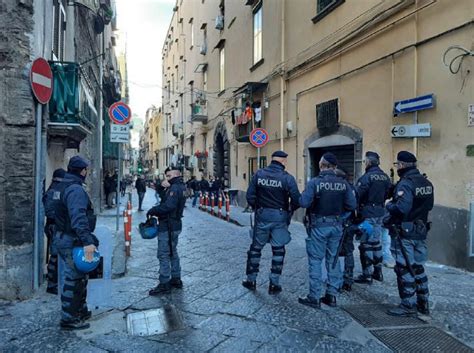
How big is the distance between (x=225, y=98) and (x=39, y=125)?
53.7 ft

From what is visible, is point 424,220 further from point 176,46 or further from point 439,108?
point 176,46

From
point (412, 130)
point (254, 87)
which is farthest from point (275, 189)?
point (254, 87)

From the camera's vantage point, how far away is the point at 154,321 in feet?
15.1

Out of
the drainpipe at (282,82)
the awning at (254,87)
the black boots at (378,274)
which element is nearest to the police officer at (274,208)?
the black boots at (378,274)

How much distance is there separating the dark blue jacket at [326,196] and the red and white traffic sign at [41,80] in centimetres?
351

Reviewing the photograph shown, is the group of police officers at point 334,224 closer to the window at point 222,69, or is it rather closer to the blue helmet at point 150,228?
Result: the blue helmet at point 150,228

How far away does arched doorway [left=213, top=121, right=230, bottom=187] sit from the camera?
21.1m

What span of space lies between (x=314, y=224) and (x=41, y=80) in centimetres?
385

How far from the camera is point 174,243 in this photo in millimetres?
5676

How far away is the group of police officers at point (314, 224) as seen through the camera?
4.41 m

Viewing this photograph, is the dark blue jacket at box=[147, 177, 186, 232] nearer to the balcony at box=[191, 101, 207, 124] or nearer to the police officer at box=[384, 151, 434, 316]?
the police officer at box=[384, 151, 434, 316]

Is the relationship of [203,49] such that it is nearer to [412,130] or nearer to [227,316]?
[412,130]

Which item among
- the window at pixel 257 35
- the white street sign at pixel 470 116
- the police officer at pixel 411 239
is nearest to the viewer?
the police officer at pixel 411 239

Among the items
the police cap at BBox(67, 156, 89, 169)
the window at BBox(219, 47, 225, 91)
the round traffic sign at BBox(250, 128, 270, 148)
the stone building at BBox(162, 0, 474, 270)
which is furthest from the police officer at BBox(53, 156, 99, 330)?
the window at BBox(219, 47, 225, 91)
